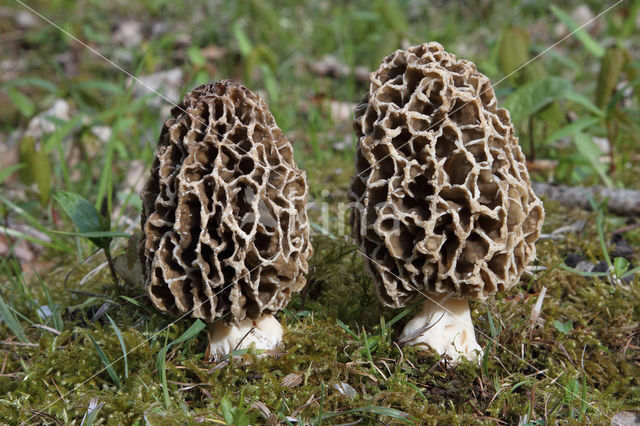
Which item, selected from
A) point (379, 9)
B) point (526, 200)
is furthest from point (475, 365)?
point (379, 9)

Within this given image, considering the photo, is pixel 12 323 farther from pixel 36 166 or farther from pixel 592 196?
pixel 592 196

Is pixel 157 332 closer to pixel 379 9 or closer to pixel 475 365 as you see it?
pixel 475 365

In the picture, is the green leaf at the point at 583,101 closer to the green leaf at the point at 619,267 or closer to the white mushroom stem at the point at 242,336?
the green leaf at the point at 619,267

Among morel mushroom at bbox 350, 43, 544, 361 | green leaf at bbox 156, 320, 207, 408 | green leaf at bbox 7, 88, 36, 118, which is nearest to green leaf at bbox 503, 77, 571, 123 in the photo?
morel mushroom at bbox 350, 43, 544, 361

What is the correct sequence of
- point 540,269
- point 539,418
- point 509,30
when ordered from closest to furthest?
point 539,418
point 540,269
point 509,30

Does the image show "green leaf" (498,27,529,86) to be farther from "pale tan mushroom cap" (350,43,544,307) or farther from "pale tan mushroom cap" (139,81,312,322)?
"pale tan mushroom cap" (139,81,312,322)

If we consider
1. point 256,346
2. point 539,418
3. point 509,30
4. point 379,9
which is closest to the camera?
point 539,418

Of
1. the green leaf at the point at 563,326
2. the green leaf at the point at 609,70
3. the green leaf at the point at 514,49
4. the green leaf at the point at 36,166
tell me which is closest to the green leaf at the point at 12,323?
the green leaf at the point at 36,166
